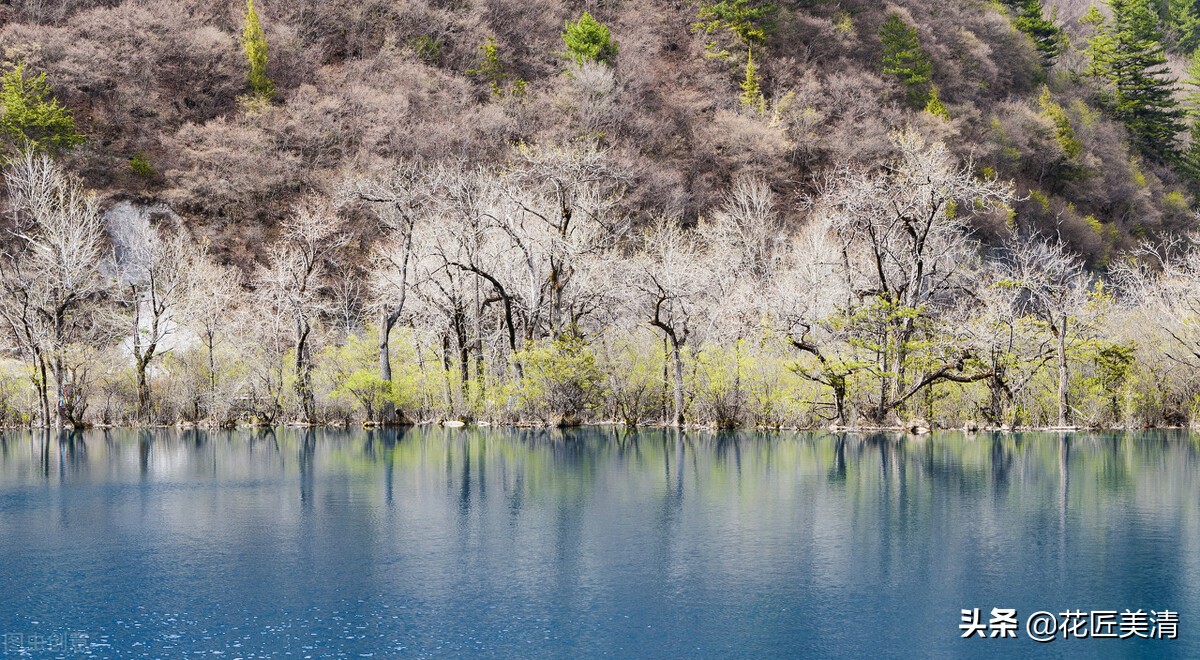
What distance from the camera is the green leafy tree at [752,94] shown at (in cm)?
8612

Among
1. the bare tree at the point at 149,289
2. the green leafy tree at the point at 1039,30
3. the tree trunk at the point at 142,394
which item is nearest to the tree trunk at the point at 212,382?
the bare tree at the point at 149,289

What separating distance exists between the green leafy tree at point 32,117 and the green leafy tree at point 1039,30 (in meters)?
84.0

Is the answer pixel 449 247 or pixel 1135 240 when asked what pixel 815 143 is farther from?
pixel 449 247

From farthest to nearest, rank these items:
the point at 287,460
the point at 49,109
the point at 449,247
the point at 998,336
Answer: the point at 49,109
the point at 449,247
the point at 998,336
the point at 287,460

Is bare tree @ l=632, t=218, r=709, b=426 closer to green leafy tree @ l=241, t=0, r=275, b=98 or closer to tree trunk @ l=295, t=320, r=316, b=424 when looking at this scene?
tree trunk @ l=295, t=320, r=316, b=424

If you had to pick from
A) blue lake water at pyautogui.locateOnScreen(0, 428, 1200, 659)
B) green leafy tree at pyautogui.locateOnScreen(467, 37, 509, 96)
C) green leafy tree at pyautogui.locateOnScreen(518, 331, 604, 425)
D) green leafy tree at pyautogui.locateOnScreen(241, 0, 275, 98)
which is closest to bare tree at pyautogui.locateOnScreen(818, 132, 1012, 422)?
blue lake water at pyautogui.locateOnScreen(0, 428, 1200, 659)

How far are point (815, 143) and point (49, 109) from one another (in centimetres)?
5199

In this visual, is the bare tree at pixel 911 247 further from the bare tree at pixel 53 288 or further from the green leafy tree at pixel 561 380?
the bare tree at pixel 53 288

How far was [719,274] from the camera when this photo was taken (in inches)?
2002

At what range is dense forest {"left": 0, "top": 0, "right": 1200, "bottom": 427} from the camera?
4362 centimetres

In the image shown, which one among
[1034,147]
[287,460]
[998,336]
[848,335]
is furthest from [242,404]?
[1034,147]

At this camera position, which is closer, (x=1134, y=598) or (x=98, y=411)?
(x=1134, y=598)

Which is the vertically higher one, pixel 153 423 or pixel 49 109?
pixel 49 109

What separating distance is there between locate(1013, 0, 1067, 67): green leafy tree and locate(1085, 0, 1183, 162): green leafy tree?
604cm
